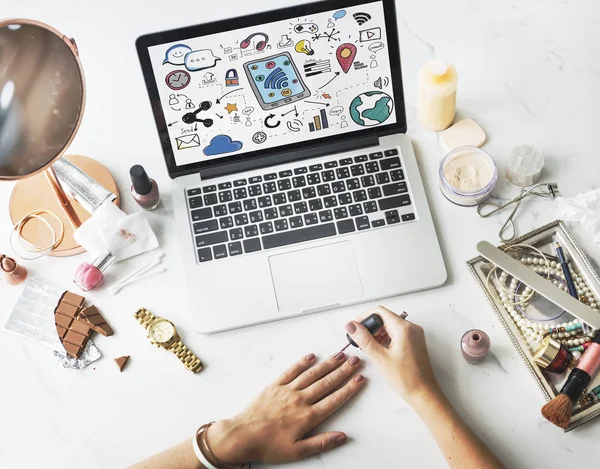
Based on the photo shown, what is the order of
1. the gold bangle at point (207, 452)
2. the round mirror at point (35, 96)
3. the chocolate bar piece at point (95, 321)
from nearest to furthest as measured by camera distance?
the round mirror at point (35, 96), the gold bangle at point (207, 452), the chocolate bar piece at point (95, 321)

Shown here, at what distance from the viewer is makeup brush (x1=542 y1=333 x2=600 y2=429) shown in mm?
1004

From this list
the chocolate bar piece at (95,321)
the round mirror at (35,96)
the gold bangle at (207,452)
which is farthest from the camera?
the chocolate bar piece at (95,321)

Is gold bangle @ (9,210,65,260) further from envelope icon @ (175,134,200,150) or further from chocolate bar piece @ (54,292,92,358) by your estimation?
envelope icon @ (175,134,200,150)

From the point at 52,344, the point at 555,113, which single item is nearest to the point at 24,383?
the point at 52,344

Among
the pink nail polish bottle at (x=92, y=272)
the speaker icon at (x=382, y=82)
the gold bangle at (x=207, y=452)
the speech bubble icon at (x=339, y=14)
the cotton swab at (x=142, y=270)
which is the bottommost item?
the gold bangle at (x=207, y=452)

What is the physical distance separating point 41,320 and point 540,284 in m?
0.78

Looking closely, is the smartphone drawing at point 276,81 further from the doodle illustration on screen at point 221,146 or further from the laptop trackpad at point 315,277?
the laptop trackpad at point 315,277

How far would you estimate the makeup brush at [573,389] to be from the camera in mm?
1004

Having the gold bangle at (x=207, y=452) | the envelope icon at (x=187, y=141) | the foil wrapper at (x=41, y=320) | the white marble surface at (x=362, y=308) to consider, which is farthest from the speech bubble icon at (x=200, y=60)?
the gold bangle at (x=207, y=452)

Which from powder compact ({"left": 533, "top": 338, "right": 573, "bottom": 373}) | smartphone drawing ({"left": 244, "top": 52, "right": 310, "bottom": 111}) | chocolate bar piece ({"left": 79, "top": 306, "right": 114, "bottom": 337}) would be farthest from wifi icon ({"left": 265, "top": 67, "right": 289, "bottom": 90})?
powder compact ({"left": 533, "top": 338, "right": 573, "bottom": 373})

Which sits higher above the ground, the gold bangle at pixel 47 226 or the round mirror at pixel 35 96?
the round mirror at pixel 35 96

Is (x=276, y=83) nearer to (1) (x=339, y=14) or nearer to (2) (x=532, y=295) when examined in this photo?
(1) (x=339, y=14)

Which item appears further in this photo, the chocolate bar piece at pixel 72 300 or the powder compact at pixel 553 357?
the chocolate bar piece at pixel 72 300

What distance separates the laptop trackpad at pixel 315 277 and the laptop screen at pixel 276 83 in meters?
0.19
